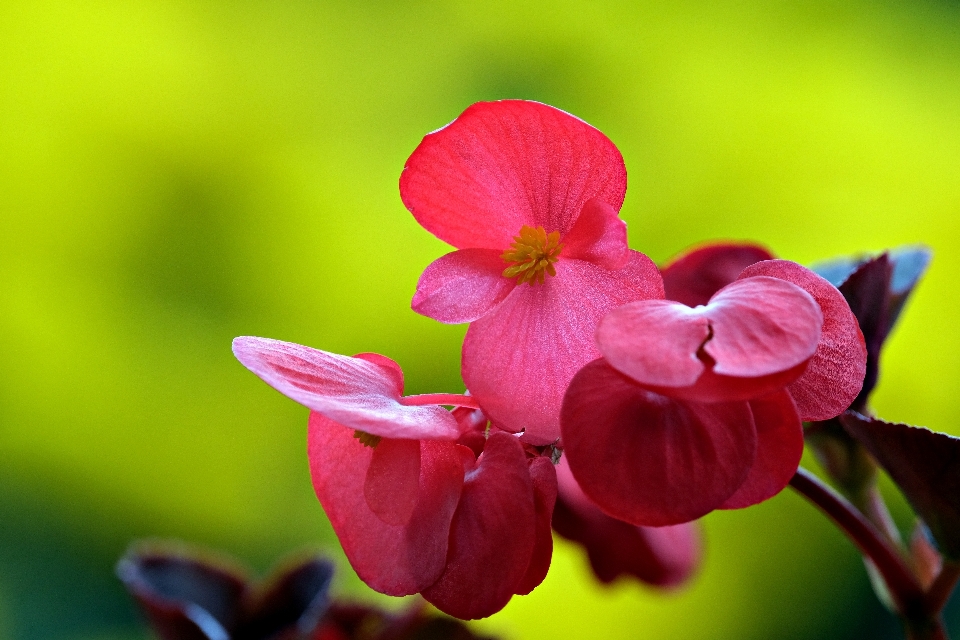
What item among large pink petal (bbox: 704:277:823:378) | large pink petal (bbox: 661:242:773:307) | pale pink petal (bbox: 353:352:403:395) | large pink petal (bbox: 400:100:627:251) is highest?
large pink petal (bbox: 400:100:627:251)

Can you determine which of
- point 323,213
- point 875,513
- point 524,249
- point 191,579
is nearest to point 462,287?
point 524,249

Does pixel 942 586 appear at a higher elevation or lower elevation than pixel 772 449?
lower

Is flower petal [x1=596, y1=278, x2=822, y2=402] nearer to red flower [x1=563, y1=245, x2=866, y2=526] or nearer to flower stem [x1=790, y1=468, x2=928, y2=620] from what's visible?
red flower [x1=563, y1=245, x2=866, y2=526]

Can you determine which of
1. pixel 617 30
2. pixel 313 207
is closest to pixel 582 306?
pixel 313 207

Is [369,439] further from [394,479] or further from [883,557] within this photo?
[883,557]

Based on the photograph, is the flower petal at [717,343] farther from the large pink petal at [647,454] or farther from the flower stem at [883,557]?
the flower stem at [883,557]

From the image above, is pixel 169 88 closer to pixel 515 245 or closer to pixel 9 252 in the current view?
pixel 9 252

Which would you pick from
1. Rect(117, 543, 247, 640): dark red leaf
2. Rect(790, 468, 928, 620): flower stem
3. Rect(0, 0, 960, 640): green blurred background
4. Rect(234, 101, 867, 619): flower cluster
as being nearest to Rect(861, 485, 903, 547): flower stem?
Rect(790, 468, 928, 620): flower stem
